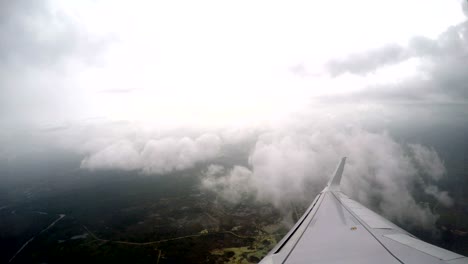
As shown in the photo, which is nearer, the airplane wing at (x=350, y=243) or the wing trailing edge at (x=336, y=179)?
the airplane wing at (x=350, y=243)

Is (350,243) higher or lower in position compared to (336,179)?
lower

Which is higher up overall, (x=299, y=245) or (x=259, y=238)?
(x=299, y=245)

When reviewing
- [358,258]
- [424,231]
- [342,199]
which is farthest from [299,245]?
[424,231]

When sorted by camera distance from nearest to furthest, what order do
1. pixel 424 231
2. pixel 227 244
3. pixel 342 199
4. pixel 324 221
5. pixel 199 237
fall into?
pixel 324 221 → pixel 342 199 → pixel 227 244 → pixel 199 237 → pixel 424 231

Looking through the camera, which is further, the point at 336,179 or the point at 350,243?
the point at 336,179

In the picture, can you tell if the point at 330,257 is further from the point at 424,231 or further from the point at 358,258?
the point at 424,231

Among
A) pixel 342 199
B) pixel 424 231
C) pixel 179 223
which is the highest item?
pixel 342 199

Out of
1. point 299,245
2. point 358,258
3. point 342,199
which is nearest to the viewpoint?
point 358,258

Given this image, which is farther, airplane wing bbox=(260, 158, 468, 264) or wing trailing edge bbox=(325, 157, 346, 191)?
wing trailing edge bbox=(325, 157, 346, 191)
